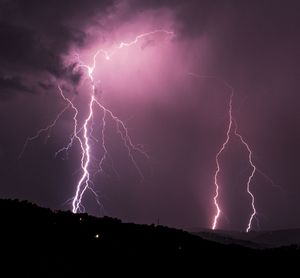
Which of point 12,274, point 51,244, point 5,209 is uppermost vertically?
point 5,209

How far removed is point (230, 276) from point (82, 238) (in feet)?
18.8

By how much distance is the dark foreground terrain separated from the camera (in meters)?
15.5

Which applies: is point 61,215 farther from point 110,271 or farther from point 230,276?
point 230,276

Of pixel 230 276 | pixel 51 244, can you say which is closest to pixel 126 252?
pixel 51 244

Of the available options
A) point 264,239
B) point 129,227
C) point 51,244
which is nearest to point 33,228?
point 51,244

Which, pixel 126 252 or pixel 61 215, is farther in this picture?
pixel 61 215

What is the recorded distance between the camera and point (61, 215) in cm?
1964

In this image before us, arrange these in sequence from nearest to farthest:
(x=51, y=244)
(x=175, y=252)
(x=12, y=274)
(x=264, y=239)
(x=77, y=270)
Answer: (x=12, y=274) < (x=77, y=270) < (x=51, y=244) < (x=175, y=252) < (x=264, y=239)

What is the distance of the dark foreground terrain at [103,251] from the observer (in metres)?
15.5

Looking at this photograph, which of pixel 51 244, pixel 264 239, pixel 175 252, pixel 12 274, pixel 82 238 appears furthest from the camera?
pixel 264 239

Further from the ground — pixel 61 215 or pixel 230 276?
pixel 61 215

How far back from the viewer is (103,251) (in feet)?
57.0

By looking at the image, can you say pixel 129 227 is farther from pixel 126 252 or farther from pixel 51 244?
pixel 51 244

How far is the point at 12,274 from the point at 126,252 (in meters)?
4.91
